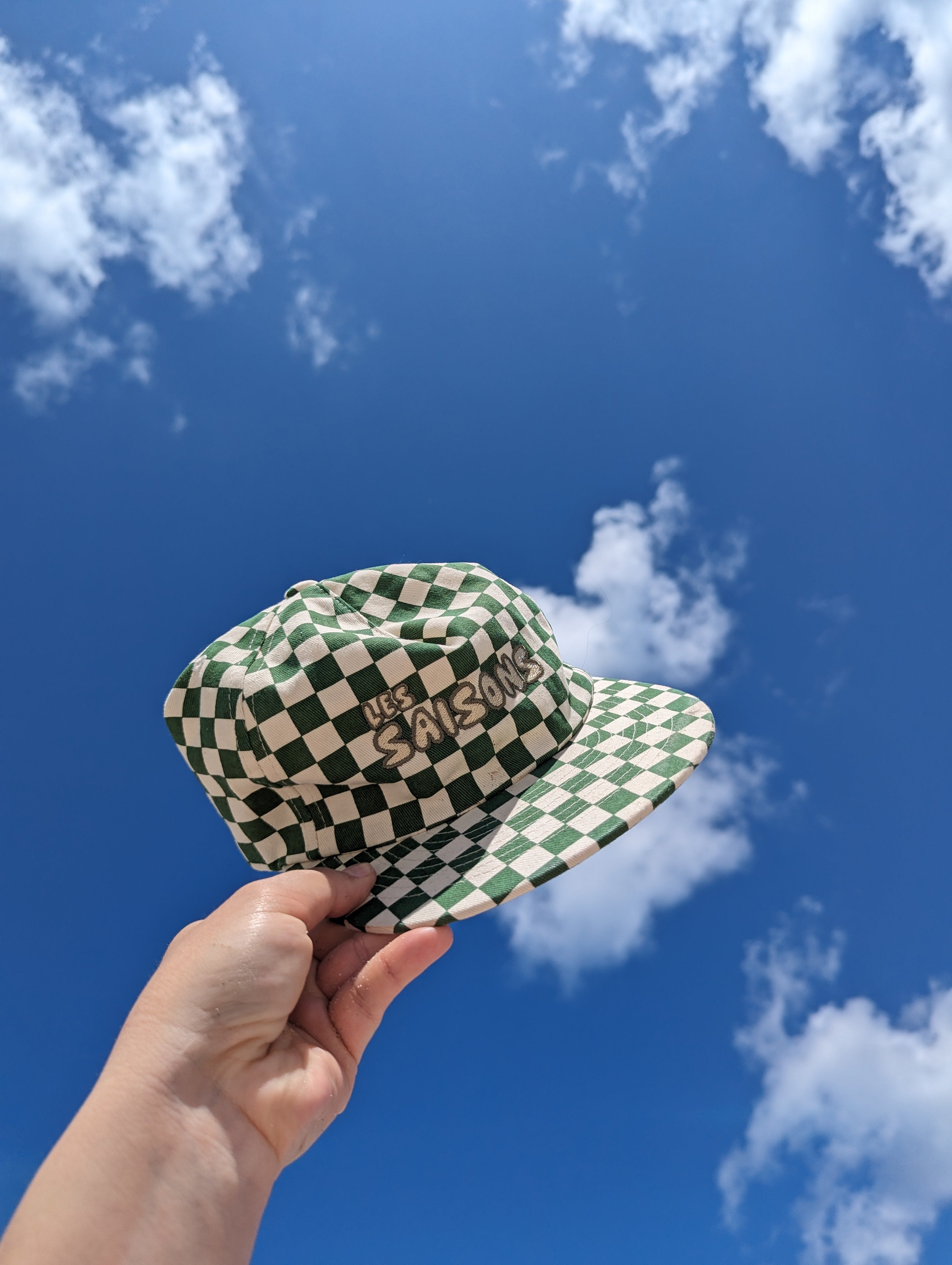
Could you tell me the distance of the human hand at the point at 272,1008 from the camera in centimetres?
142

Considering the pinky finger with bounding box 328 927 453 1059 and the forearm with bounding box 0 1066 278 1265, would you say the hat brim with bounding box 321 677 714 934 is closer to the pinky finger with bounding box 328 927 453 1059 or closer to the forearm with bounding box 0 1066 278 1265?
the pinky finger with bounding box 328 927 453 1059

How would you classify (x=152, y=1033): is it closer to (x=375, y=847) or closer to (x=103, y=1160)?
(x=103, y=1160)

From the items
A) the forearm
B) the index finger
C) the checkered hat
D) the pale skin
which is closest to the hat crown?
the checkered hat

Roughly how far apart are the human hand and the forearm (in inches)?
1.1

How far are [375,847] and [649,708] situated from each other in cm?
98

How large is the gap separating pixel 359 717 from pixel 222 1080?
33.2 inches

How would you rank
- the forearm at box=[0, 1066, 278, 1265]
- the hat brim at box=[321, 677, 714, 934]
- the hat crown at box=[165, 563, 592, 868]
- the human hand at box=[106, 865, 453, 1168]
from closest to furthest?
the forearm at box=[0, 1066, 278, 1265] → the human hand at box=[106, 865, 453, 1168] → the hat brim at box=[321, 677, 714, 934] → the hat crown at box=[165, 563, 592, 868]

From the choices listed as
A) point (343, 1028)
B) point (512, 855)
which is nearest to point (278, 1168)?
point (343, 1028)

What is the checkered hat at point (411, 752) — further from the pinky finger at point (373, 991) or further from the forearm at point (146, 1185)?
the forearm at point (146, 1185)

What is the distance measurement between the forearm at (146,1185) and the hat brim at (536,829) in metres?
0.50

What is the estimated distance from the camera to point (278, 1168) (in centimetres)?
146

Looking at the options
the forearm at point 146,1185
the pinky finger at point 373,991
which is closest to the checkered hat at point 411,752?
the pinky finger at point 373,991

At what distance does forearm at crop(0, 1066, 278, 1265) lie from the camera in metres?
1.19

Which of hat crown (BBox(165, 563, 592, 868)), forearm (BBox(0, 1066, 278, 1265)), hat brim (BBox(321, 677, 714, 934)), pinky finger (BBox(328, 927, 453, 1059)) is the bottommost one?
forearm (BBox(0, 1066, 278, 1265))
